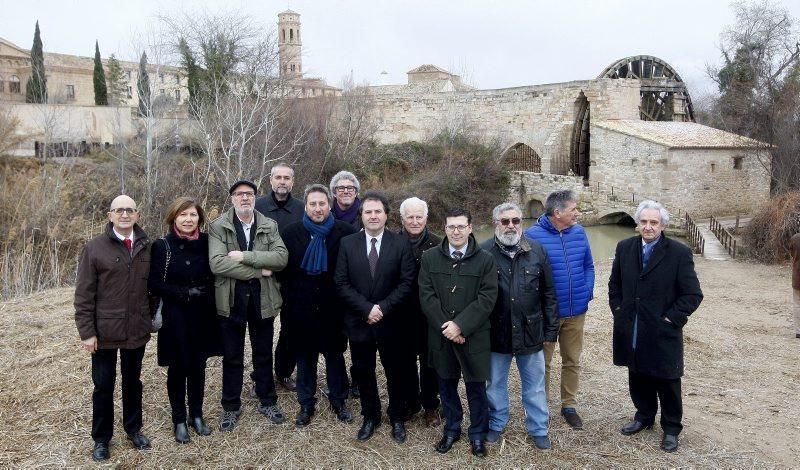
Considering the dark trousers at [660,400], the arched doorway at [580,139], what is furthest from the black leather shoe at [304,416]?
the arched doorway at [580,139]

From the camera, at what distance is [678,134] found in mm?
20781

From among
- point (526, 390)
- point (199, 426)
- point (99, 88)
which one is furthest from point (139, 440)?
point (99, 88)

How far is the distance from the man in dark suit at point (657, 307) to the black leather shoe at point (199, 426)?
9.44ft

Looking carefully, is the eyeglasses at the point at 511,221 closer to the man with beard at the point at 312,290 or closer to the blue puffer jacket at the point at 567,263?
the blue puffer jacket at the point at 567,263

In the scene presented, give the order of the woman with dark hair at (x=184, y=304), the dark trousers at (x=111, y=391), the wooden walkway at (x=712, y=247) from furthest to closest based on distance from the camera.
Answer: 1. the wooden walkway at (x=712, y=247)
2. the woman with dark hair at (x=184, y=304)
3. the dark trousers at (x=111, y=391)

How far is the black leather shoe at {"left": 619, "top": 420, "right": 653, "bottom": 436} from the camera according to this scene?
4062 millimetres

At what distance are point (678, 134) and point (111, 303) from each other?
2130 cm

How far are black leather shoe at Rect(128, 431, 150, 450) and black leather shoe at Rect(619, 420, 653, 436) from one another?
10.6 ft

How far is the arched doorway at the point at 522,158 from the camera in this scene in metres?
27.0

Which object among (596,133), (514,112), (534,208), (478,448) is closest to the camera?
(478,448)

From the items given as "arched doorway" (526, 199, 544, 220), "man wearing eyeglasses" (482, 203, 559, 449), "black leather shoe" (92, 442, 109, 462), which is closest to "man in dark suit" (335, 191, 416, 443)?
"man wearing eyeglasses" (482, 203, 559, 449)

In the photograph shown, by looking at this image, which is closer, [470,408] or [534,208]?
[470,408]

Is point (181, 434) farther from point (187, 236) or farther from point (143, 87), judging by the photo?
point (143, 87)

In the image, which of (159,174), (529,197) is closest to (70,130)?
(159,174)
